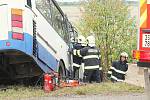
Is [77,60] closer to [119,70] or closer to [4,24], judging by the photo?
[119,70]

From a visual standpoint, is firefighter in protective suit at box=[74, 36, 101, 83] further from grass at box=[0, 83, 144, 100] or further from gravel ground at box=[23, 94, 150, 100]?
gravel ground at box=[23, 94, 150, 100]

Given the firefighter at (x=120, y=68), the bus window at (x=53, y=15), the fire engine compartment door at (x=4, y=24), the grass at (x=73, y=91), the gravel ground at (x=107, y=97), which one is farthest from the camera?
the firefighter at (x=120, y=68)

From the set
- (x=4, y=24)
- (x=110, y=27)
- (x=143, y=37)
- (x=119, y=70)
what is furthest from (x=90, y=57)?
(x=110, y=27)

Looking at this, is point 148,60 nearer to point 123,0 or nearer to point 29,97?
point 29,97

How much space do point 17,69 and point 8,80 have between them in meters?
0.69

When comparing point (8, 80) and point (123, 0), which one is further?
point (123, 0)

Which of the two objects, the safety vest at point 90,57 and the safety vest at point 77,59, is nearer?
the safety vest at point 90,57

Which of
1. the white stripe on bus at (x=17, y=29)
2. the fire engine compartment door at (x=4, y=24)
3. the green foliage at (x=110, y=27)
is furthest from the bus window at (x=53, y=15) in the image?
the green foliage at (x=110, y=27)

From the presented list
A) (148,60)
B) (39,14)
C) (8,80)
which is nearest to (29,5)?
(39,14)

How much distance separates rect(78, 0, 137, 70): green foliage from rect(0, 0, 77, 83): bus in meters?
7.21

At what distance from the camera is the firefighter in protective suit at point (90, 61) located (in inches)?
604

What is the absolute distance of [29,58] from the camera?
1267 cm

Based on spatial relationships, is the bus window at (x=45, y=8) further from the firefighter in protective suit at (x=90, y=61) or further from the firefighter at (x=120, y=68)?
the firefighter at (x=120, y=68)

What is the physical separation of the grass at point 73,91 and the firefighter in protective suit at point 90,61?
225 cm
